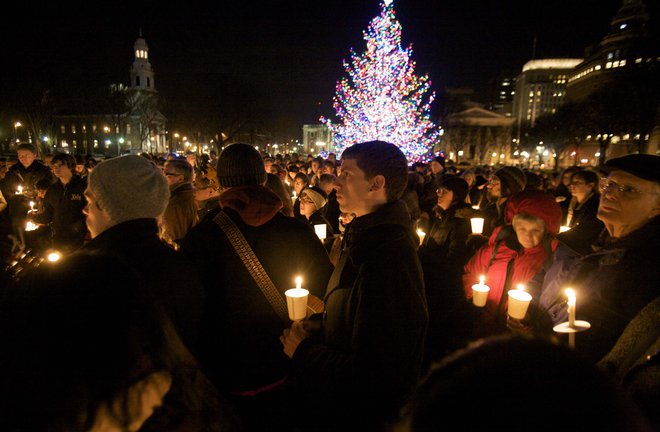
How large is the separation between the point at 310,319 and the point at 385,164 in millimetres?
1046

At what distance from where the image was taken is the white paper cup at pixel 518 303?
294 centimetres

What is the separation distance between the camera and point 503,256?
13.1 ft

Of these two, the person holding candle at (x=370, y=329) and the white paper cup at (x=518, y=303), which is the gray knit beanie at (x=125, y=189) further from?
the white paper cup at (x=518, y=303)

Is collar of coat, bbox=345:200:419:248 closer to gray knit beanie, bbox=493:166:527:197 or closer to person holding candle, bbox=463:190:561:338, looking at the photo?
person holding candle, bbox=463:190:561:338

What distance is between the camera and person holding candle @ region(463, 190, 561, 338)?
3.76 metres

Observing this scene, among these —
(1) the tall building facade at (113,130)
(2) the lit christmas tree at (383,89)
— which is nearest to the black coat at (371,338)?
(2) the lit christmas tree at (383,89)

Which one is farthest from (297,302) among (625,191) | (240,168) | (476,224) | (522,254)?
(476,224)

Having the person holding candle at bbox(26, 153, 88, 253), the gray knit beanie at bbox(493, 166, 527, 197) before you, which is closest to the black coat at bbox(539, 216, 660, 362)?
the gray knit beanie at bbox(493, 166, 527, 197)

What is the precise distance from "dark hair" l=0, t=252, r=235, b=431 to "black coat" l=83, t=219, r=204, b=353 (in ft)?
1.99

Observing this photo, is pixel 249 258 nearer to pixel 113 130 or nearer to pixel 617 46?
pixel 113 130

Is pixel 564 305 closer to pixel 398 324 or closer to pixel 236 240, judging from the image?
pixel 398 324

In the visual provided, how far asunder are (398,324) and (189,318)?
1015 millimetres

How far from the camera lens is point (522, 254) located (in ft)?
12.7

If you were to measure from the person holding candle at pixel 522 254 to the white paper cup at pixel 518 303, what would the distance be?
755 mm
